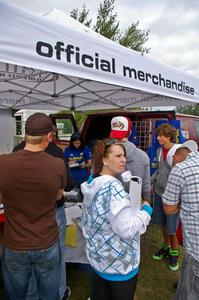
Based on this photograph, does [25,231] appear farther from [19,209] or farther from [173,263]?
[173,263]

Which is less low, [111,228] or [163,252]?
[111,228]

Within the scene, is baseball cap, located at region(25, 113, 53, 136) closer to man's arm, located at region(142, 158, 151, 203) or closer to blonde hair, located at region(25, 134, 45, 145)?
blonde hair, located at region(25, 134, 45, 145)

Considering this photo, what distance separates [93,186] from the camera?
148 cm

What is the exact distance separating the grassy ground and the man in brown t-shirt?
1.10 m

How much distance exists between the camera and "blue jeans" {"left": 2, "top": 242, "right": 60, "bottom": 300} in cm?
157

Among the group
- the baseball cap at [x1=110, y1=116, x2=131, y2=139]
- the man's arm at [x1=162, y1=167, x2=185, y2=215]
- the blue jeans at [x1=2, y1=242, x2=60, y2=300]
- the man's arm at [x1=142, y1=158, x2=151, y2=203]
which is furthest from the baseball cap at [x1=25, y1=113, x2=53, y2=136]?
the man's arm at [x1=142, y1=158, x2=151, y2=203]

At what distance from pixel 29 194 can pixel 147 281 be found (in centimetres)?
202

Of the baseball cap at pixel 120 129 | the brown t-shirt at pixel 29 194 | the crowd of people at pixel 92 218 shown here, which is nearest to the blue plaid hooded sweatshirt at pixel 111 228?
the crowd of people at pixel 92 218

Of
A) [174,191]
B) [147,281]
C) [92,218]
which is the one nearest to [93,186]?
[92,218]

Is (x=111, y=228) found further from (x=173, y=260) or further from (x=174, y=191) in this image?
(x=173, y=260)

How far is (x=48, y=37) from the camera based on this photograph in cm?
176

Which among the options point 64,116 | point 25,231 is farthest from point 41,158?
point 64,116

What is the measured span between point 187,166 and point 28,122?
1.06 metres

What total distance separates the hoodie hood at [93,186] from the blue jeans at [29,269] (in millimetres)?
429
